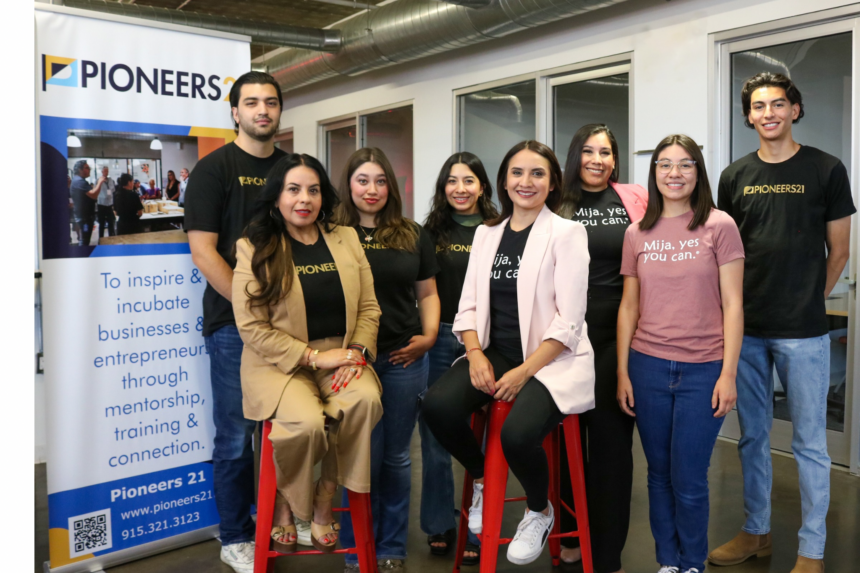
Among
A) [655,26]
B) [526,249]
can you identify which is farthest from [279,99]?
[655,26]

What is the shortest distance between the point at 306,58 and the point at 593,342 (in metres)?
5.47

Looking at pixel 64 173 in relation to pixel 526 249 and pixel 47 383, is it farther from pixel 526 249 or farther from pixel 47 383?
pixel 526 249

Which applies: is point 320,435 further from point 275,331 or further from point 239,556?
point 239,556

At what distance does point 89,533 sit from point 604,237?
2.27 m

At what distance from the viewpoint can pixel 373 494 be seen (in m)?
2.57

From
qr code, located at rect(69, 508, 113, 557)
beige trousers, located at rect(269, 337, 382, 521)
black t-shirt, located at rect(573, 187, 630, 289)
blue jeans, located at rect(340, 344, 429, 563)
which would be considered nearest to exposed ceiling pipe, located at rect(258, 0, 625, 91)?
black t-shirt, located at rect(573, 187, 630, 289)

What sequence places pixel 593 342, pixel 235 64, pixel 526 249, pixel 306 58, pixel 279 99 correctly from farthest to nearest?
pixel 306 58
pixel 235 64
pixel 279 99
pixel 593 342
pixel 526 249

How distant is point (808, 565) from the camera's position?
256 cm

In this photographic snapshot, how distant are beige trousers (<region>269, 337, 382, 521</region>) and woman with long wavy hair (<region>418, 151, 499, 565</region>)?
0.62m

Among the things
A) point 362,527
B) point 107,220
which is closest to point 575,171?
point 362,527

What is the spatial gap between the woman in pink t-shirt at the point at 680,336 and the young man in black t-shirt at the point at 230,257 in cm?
144

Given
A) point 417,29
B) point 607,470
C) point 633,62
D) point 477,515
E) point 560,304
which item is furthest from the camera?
point 417,29

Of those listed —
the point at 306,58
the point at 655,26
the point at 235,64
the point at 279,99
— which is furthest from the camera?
the point at 306,58

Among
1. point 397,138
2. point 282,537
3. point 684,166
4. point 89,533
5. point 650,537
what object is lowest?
point 650,537
